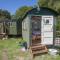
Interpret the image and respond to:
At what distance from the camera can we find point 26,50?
46.4 feet

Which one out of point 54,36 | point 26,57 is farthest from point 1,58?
point 54,36

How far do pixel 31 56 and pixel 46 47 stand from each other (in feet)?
6.99

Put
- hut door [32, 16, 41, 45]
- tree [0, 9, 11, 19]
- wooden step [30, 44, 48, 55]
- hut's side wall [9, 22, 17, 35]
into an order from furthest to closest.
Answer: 1. tree [0, 9, 11, 19]
2. hut's side wall [9, 22, 17, 35]
3. hut door [32, 16, 41, 45]
4. wooden step [30, 44, 48, 55]

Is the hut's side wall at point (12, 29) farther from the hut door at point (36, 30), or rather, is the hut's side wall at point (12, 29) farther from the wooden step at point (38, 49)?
the wooden step at point (38, 49)

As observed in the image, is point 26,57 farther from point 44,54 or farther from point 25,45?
point 25,45

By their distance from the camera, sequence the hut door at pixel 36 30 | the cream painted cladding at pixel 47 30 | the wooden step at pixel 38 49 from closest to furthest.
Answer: the wooden step at pixel 38 49 → the cream painted cladding at pixel 47 30 → the hut door at pixel 36 30

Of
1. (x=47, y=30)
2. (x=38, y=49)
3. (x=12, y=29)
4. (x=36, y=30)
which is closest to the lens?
(x=38, y=49)

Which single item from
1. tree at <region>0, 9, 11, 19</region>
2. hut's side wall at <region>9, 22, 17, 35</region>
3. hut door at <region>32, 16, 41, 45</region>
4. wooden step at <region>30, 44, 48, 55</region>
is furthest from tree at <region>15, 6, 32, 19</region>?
wooden step at <region>30, 44, 48, 55</region>

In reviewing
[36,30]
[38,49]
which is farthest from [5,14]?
[38,49]

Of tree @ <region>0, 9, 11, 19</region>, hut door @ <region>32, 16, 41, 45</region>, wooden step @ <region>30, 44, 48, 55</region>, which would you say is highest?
tree @ <region>0, 9, 11, 19</region>

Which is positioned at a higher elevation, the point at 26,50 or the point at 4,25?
the point at 4,25

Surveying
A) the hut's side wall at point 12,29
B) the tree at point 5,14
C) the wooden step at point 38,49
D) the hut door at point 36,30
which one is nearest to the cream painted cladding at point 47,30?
the wooden step at point 38,49

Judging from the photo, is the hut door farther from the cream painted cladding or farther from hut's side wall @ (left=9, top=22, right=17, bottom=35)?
hut's side wall @ (left=9, top=22, right=17, bottom=35)

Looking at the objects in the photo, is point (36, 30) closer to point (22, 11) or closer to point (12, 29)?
point (12, 29)
